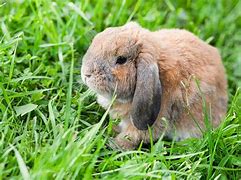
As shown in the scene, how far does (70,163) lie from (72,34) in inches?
70.1

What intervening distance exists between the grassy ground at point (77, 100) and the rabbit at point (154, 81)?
0.15 metres

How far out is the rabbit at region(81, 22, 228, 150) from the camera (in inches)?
159

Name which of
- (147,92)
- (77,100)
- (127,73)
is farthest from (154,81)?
(77,100)

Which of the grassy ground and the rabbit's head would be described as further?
the rabbit's head

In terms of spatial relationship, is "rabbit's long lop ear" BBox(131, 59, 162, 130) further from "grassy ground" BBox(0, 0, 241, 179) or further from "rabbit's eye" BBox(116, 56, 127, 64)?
"grassy ground" BBox(0, 0, 241, 179)

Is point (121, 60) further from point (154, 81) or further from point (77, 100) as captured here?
point (77, 100)

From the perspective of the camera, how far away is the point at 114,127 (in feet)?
14.7

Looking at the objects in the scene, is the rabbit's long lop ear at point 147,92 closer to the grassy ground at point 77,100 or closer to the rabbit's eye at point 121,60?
the rabbit's eye at point 121,60

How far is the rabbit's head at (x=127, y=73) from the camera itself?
4.02 metres

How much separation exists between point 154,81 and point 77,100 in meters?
0.60

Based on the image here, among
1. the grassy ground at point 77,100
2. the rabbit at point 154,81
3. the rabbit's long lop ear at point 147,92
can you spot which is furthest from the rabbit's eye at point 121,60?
the grassy ground at point 77,100

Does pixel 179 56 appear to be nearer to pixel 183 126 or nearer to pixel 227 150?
pixel 183 126

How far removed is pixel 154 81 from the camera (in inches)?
158

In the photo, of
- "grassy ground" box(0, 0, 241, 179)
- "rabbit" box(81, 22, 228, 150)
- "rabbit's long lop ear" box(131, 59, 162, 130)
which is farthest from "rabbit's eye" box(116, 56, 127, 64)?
"grassy ground" box(0, 0, 241, 179)
